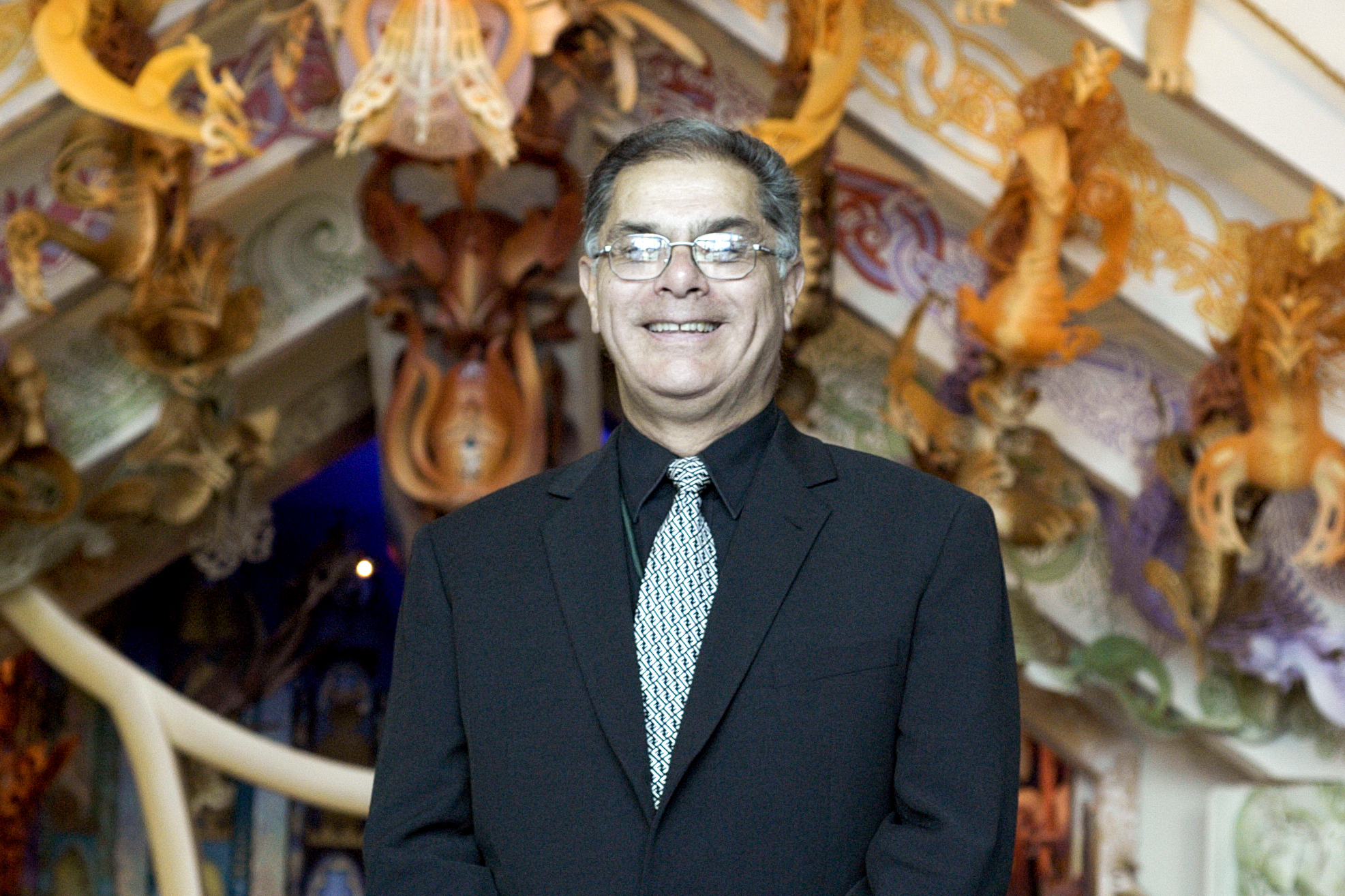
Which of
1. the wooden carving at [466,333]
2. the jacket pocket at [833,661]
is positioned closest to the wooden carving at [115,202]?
the wooden carving at [466,333]

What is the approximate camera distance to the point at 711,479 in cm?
165

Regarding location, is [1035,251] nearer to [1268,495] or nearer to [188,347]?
[1268,495]

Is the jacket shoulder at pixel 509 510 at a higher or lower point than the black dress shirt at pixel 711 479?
lower

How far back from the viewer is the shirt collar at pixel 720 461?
5.42 feet

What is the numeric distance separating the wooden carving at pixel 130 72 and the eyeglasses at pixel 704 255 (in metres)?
2.39

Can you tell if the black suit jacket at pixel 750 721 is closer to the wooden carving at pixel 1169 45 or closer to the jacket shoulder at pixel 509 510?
the jacket shoulder at pixel 509 510

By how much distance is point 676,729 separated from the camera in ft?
5.04

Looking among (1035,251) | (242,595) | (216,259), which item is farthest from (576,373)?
(242,595)

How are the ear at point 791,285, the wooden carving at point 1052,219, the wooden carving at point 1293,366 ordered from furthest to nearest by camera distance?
the wooden carving at point 1052,219 → the wooden carving at point 1293,366 → the ear at point 791,285

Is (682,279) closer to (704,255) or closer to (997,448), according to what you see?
(704,255)

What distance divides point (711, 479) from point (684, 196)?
27 cm

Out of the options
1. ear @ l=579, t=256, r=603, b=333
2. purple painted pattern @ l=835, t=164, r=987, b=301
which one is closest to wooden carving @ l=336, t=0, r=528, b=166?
purple painted pattern @ l=835, t=164, r=987, b=301

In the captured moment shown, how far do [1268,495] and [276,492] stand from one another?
133 inches

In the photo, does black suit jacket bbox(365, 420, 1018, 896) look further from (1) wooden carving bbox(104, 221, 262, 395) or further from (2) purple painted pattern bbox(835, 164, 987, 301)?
(2) purple painted pattern bbox(835, 164, 987, 301)
